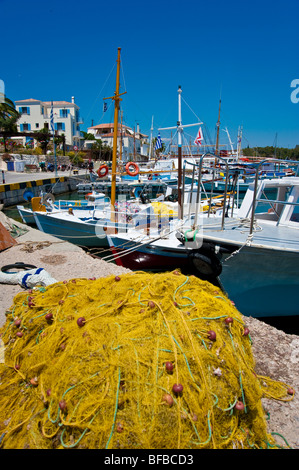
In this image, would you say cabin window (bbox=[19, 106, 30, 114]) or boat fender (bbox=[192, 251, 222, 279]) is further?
cabin window (bbox=[19, 106, 30, 114])

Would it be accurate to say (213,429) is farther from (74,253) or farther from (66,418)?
(74,253)

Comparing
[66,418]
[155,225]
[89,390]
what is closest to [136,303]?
[89,390]

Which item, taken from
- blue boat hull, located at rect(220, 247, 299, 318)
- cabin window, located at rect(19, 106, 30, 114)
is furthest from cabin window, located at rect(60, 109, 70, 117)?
blue boat hull, located at rect(220, 247, 299, 318)

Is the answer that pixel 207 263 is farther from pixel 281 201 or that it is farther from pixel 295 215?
pixel 295 215

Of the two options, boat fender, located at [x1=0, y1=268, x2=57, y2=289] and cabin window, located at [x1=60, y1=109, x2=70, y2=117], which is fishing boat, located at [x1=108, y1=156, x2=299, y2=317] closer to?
boat fender, located at [x1=0, y1=268, x2=57, y2=289]

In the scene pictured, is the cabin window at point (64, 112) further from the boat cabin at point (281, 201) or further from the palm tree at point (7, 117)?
the boat cabin at point (281, 201)

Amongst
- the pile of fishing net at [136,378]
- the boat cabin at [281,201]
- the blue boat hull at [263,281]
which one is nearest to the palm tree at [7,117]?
the boat cabin at [281,201]

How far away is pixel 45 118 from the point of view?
5597 centimetres

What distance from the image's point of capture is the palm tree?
126 feet

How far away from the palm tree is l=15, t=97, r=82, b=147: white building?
41.2 feet

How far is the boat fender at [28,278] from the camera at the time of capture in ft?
17.6

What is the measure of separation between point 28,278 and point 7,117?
151 feet

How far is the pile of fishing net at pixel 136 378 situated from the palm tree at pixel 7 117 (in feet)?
141

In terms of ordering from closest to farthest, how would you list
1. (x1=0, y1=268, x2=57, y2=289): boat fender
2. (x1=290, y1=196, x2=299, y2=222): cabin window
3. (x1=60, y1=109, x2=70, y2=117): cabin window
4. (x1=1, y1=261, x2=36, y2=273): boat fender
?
(x1=0, y1=268, x2=57, y2=289): boat fender, (x1=1, y1=261, x2=36, y2=273): boat fender, (x1=290, y1=196, x2=299, y2=222): cabin window, (x1=60, y1=109, x2=70, y2=117): cabin window
